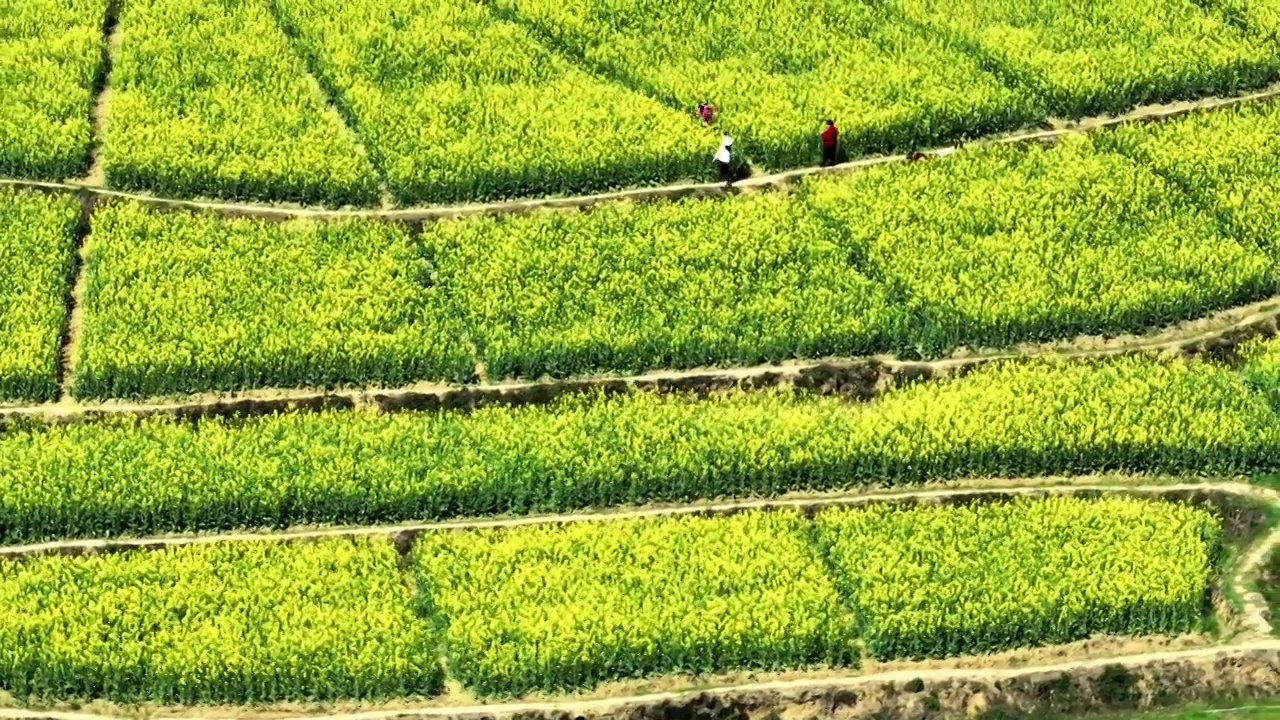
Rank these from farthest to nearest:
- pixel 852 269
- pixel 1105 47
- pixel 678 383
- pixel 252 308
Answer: pixel 1105 47
pixel 852 269
pixel 252 308
pixel 678 383

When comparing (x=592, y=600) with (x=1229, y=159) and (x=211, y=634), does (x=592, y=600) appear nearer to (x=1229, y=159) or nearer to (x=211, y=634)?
(x=211, y=634)

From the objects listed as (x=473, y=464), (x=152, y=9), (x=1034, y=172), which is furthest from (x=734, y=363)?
(x=152, y=9)

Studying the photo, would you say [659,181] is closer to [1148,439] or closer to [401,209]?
[401,209]

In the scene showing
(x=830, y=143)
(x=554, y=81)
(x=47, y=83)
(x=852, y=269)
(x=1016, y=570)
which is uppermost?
(x=47, y=83)

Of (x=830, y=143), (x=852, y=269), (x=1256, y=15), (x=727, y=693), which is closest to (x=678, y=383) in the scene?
(x=852, y=269)

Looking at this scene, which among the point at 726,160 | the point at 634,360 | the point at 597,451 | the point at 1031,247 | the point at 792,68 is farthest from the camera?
the point at 792,68

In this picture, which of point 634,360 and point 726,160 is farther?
point 726,160

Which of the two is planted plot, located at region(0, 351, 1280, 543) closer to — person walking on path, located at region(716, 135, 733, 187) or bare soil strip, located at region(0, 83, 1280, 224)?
bare soil strip, located at region(0, 83, 1280, 224)

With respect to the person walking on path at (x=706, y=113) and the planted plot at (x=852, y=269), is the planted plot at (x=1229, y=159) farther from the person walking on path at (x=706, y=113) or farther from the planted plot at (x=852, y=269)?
the person walking on path at (x=706, y=113)
